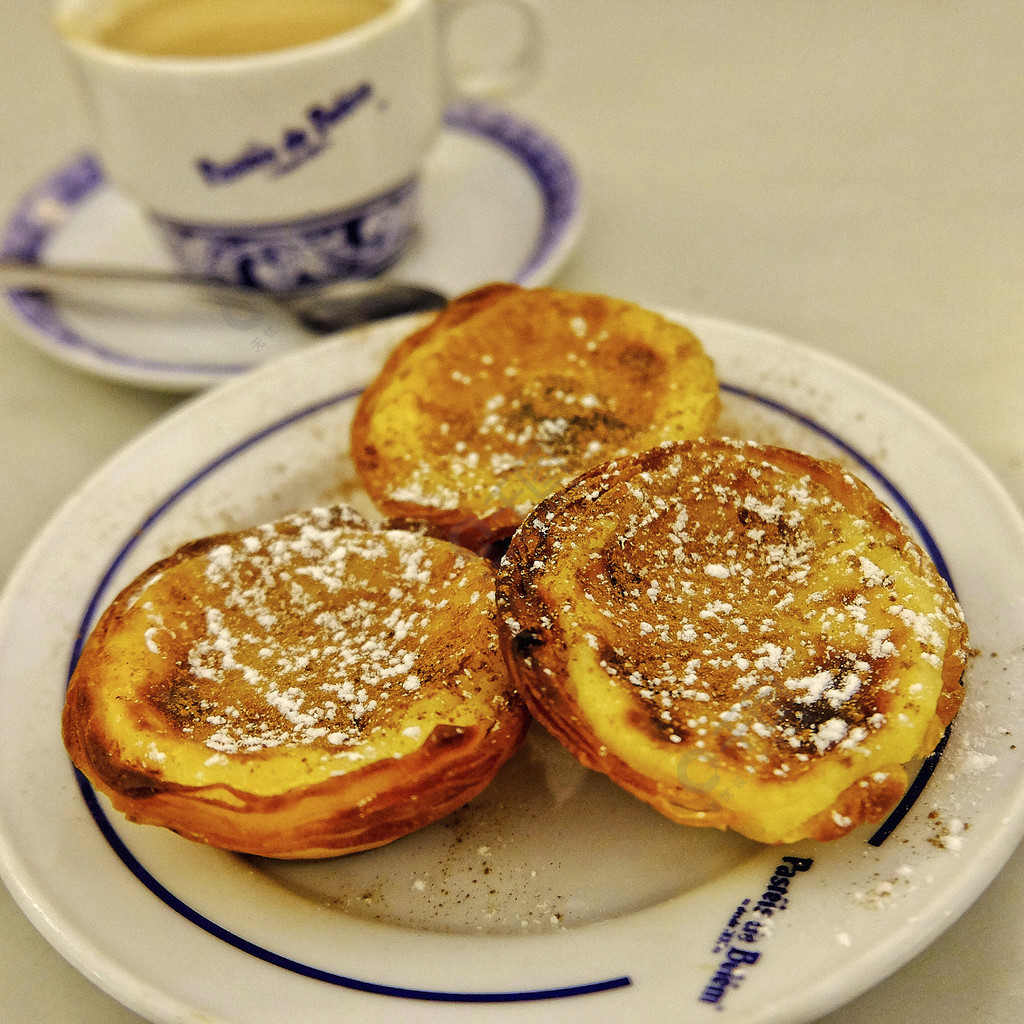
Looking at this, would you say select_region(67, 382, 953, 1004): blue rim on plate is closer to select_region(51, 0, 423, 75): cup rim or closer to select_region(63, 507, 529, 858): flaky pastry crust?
select_region(63, 507, 529, 858): flaky pastry crust

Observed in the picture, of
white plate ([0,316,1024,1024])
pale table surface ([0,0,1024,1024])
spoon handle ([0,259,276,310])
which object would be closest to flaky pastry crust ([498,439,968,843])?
white plate ([0,316,1024,1024])

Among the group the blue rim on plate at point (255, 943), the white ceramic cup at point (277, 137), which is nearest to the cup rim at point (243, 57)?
the white ceramic cup at point (277, 137)

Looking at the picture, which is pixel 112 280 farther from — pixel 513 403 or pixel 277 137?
pixel 513 403

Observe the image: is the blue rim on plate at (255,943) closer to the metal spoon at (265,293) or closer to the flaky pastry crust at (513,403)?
the flaky pastry crust at (513,403)

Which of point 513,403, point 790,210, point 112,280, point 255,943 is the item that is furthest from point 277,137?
point 255,943

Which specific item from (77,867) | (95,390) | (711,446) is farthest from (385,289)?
(77,867)
